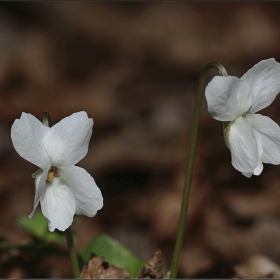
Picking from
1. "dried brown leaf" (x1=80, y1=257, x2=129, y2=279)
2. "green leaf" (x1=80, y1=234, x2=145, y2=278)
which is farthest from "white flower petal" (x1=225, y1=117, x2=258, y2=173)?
"green leaf" (x1=80, y1=234, x2=145, y2=278)

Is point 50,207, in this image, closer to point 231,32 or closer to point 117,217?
point 117,217

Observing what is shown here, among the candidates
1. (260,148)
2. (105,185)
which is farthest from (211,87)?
(105,185)

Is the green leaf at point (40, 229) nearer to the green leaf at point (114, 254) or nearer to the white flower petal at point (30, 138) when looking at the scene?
the green leaf at point (114, 254)

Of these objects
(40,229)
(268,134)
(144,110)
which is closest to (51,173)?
(268,134)

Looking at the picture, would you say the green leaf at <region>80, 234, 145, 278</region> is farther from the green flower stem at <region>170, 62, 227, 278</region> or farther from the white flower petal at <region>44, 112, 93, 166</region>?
the white flower petal at <region>44, 112, 93, 166</region>

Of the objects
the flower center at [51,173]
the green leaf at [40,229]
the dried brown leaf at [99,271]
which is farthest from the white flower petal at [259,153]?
the green leaf at [40,229]

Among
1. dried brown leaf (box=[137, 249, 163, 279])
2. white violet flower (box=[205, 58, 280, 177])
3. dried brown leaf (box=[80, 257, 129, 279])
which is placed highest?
white violet flower (box=[205, 58, 280, 177])

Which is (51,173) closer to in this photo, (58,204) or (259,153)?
(58,204)
